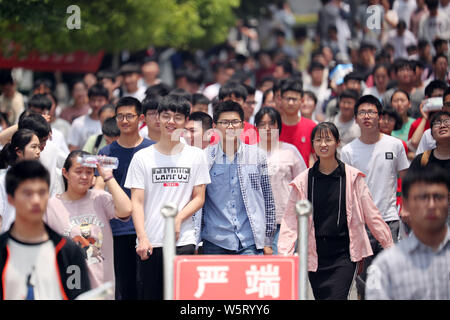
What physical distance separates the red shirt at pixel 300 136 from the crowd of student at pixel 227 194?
14mm

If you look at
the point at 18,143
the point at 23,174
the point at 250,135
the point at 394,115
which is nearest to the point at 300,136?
the point at 250,135

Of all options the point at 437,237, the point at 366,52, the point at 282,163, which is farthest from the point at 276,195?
the point at 366,52

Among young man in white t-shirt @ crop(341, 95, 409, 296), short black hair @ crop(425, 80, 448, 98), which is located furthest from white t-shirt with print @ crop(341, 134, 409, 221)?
short black hair @ crop(425, 80, 448, 98)

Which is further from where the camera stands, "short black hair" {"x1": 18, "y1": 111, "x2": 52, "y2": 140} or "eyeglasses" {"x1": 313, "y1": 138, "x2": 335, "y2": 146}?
"short black hair" {"x1": 18, "y1": 111, "x2": 52, "y2": 140}

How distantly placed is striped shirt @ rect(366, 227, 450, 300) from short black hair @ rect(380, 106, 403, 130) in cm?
467

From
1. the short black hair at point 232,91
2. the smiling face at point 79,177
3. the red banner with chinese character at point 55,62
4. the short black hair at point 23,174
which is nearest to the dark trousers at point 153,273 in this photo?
the smiling face at point 79,177

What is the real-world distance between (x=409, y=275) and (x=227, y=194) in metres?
2.40

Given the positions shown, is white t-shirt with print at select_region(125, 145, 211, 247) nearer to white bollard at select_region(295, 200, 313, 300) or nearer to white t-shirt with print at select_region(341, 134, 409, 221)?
white bollard at select_region(295, 200, 313, 300)

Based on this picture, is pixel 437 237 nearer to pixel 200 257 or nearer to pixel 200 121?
pixel 200 257

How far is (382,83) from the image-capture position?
11398mm

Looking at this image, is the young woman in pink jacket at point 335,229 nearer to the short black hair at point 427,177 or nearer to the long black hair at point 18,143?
the short black hair at point 427,177

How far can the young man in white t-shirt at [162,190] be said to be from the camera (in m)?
6.46

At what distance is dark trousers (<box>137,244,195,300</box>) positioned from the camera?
21.5ft
